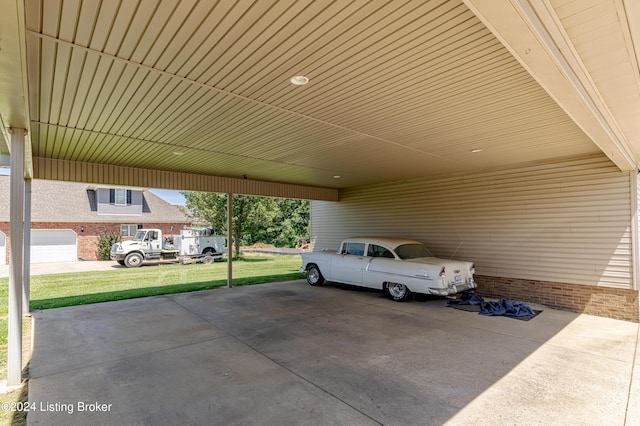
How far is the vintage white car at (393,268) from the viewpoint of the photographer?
6.66 m

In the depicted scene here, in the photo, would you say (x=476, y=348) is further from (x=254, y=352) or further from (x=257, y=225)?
(x=257, y=225)

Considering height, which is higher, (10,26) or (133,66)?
(133,66)

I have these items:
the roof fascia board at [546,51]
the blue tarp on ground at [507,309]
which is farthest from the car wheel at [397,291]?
the roof fascia board at [546,51]

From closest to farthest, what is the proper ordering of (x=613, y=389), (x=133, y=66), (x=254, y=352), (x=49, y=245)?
(x=133, y=66)
(x=613, y=389)
(x=254, y=352)
(x=49, y=245)

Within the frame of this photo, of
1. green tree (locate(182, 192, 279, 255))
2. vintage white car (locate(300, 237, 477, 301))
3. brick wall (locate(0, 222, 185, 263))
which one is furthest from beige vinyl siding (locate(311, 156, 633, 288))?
brick wall (locate(0, 222, 185, 263))

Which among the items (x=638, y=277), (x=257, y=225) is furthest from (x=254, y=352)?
(x=257, y=225)

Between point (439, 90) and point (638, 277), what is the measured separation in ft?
18.1

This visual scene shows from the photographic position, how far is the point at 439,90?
3615mm

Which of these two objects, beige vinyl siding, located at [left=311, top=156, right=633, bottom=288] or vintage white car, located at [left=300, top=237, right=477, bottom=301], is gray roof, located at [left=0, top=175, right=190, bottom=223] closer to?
vintage white car, located at [left=300, top=237, right=477, bottom=301]

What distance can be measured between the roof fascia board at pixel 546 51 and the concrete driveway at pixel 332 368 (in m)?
2.79

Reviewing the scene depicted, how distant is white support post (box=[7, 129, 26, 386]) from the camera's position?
352cm

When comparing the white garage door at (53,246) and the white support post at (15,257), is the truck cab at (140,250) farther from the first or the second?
the white support post at (15,257)

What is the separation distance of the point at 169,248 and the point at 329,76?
1732cm

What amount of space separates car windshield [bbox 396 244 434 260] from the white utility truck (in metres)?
13.0
